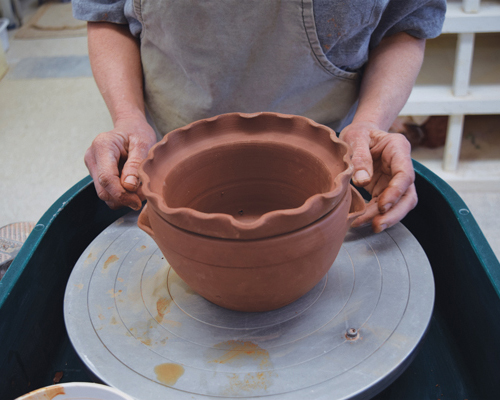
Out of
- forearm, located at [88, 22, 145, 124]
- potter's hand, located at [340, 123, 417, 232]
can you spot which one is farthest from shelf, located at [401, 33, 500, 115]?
forearm, located at [88, 22, 145, 124]

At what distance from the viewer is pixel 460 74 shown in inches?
77.2

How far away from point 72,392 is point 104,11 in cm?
98

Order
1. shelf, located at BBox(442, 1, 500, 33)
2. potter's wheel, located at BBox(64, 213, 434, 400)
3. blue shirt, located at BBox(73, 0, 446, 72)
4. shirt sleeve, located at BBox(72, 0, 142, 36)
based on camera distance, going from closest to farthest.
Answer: potter's wheel, located at BBox(64, 213, 434, 400) < blue shirt, located at BBox(73, 0, 446, 72) < shirt sleeve, located at BBox(72, 0, 142, 36) < shelf, located at BBox(442, 1, 500, 33)

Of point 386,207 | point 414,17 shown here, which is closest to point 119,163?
point 386,207

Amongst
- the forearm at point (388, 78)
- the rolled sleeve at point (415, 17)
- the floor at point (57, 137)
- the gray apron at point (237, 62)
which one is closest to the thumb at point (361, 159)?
the forearm at point (388, 78)

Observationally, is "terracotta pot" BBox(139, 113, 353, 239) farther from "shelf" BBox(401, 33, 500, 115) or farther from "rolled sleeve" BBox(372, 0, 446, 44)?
"shelf" BBox(401, 33, 500, 115)

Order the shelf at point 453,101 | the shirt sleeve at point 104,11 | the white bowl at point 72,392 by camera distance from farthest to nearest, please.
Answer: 1. the shelf at point 453,101
2. the shirt sleeve at point 104,11
3. the white bowl at point 72,392

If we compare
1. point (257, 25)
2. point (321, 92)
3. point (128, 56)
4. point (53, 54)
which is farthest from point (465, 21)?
point (53, 54)

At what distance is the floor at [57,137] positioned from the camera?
2.28 meters

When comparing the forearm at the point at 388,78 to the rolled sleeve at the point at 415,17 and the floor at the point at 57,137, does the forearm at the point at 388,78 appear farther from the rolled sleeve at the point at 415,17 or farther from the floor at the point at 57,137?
the floor at the point at 57,137

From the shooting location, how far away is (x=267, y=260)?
64 centimetres

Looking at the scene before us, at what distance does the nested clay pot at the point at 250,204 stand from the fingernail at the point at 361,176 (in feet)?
0.14

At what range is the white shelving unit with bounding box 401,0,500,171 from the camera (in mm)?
1826

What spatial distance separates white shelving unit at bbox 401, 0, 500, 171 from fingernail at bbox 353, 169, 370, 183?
4.20 feet
